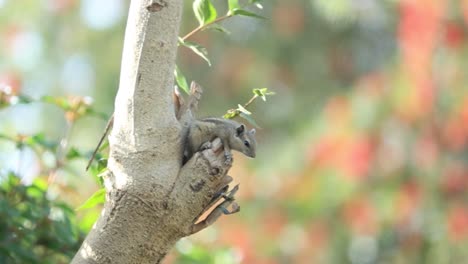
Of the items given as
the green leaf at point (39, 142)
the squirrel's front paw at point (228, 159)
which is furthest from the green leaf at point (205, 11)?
the green leaf at point (39, 142)

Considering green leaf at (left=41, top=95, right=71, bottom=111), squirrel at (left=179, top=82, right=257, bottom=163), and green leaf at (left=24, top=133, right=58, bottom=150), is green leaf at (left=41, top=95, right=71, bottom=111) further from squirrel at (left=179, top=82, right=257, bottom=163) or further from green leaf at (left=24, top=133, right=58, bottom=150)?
squirrel at (left=179, top=82, right=257, bottom=163)

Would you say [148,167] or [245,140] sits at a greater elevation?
[245,140]

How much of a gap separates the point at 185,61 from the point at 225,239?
131cm

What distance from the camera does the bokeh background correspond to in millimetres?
5184

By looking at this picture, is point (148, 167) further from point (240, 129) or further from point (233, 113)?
point (240, 129)

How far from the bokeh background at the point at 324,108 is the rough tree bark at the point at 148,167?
11.0 feet

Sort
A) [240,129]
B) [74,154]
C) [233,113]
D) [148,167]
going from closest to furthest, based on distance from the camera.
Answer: [148,167] → [233,113] → [240,129] → [74,154]

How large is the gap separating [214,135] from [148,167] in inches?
4.0

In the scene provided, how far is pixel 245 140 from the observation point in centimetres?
Result: 134

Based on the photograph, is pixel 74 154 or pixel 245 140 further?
pixel 74 154

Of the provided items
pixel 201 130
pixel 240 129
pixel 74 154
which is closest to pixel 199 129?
pixel 201 130

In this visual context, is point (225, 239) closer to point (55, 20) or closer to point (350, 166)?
point (350, 166)

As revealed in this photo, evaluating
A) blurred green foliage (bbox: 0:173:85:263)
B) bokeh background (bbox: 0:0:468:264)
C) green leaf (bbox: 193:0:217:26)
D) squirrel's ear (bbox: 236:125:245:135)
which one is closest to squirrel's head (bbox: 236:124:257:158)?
squirrel's ear (bbox: 236:125:245:135)

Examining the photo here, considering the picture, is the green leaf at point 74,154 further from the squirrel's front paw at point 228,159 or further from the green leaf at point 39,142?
the squirrel's front paw at point 228,159
